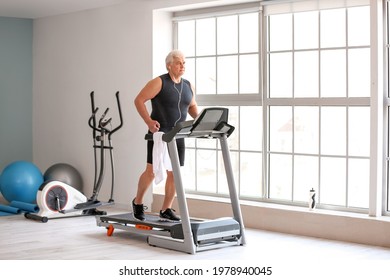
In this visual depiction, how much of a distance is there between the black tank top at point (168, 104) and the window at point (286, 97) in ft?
4.32

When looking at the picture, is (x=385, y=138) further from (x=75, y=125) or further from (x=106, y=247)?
(x=75, y=125)

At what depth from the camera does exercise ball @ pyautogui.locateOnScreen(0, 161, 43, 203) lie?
28.9 ft

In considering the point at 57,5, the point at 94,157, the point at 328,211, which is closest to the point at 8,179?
the point at 94,157

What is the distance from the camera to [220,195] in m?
8.32

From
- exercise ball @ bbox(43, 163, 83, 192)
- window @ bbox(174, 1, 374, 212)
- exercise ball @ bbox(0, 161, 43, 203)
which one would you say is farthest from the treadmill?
exercise ball @ bbox(43, 163, 83, 192)

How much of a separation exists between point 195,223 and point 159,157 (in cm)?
72

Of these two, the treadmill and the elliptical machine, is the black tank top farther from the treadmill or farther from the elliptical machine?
the elliptical machine

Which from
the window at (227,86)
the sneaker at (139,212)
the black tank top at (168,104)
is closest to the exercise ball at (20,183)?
the window at (227,86)

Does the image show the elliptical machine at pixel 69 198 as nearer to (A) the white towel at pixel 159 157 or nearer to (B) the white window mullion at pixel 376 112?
(A) the white towel at pixel 159 157

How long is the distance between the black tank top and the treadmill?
0.26m

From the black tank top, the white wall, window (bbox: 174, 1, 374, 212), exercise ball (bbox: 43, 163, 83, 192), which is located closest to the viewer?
the black tank top

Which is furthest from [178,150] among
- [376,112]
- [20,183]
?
[20,183]

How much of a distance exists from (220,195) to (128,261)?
257 cm

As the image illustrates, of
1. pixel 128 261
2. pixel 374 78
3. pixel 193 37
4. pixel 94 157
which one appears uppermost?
pixel 193 37
